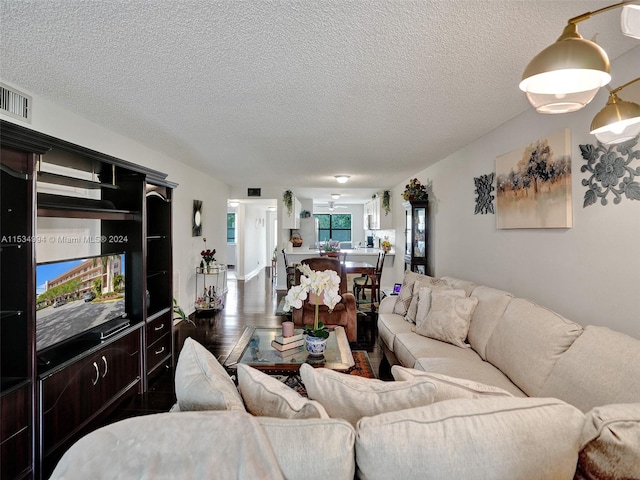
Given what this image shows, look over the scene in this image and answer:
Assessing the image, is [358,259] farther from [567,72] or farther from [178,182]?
[567,72]

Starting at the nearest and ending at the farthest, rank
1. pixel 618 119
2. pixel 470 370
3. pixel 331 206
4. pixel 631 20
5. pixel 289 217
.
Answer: pixel 631 20 → pixel 618 119 → pixel 470 370 → pixel 289 217 → pixel 331 206

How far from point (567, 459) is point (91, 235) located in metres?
3.63

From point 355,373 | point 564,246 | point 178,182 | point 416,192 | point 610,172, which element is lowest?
point 355,373

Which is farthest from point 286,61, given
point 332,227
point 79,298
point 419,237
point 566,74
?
point 332,227

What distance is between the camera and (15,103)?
7.63 ft

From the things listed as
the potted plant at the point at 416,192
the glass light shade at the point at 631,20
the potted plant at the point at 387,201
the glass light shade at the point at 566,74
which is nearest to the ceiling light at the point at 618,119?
the glass light shade at the point at 631,20

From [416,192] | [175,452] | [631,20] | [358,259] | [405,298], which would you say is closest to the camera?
[175,452]

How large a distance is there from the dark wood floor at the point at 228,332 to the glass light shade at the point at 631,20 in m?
2.83

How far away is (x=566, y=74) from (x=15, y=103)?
10.8ft

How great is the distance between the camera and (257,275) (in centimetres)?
1006

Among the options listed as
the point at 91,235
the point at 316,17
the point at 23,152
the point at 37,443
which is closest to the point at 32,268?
the point at 23,152

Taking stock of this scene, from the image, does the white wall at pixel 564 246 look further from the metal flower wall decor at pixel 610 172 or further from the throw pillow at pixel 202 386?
the throw pillow at pixel 202 386

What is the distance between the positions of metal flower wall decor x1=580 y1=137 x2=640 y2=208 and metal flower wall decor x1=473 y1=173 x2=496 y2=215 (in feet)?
3.84

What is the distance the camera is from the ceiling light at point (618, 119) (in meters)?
1.50
